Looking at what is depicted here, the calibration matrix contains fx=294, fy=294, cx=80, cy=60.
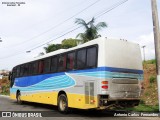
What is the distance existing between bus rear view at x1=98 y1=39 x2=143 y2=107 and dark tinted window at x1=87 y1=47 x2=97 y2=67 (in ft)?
1.17

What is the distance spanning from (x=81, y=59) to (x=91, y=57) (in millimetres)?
851

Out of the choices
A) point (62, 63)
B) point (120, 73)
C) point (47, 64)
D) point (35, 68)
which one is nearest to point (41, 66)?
point (47, 64)

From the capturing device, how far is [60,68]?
1594cm

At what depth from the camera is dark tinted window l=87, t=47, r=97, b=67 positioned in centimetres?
1304

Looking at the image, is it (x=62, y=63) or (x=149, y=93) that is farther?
(x=149, y=93)

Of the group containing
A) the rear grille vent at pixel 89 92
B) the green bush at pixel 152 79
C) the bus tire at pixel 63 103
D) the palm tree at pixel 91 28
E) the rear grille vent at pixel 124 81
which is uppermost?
the palm tree at pixel 91 28

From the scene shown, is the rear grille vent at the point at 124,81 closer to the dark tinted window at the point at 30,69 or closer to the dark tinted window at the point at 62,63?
the dark tinted window at the point at 62,63

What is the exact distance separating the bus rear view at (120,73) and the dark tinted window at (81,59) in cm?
124

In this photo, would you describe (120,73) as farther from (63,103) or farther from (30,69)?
(30,69)

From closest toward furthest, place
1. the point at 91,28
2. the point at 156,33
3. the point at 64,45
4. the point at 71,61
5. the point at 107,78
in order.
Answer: the point at 107,78 < the point at 156,33 < the point at 71,61 < the point at 91,28 < the point at 64,45

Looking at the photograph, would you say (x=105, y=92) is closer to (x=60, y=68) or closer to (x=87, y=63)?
(x=87, y=63)

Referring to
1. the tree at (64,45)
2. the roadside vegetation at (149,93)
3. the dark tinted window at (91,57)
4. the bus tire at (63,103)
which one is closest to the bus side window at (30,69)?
the bus tire at (63,103)

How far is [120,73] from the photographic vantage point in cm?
1313

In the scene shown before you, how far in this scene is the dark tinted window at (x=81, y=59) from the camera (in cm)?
1381
